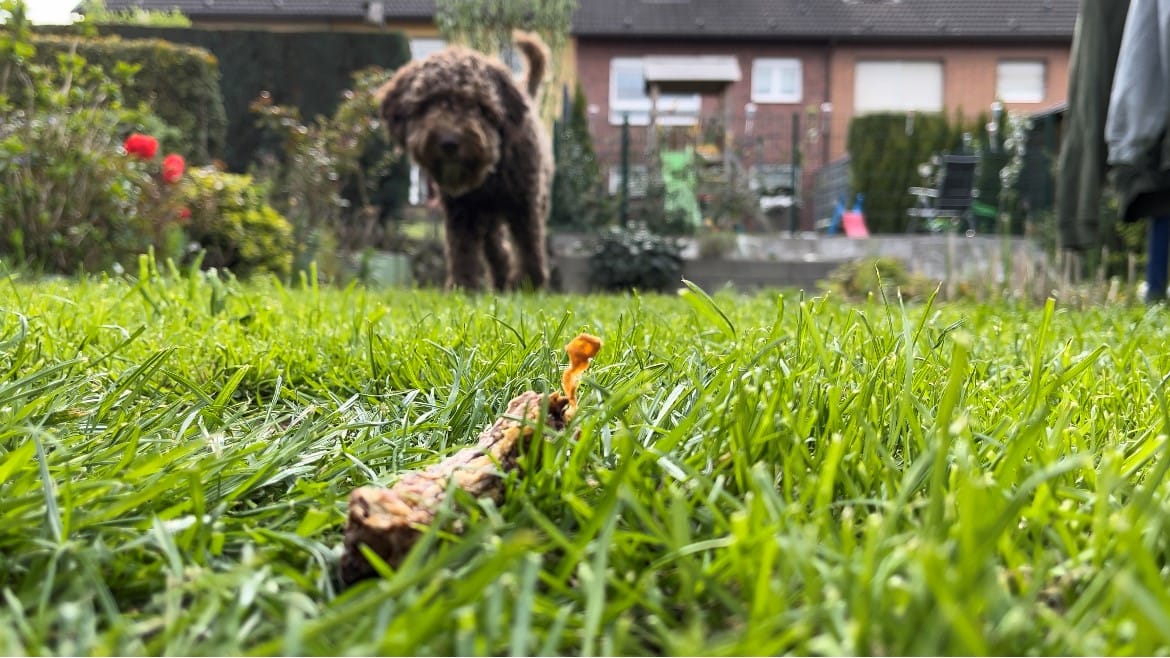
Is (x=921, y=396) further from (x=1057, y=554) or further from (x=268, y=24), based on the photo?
(x=268, y=24)

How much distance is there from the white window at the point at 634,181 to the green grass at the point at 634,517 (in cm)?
1165

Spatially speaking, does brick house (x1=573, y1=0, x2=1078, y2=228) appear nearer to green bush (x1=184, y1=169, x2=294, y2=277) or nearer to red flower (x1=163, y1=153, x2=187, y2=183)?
green bush (x1=184, y1=169, x2=294, y2=277)

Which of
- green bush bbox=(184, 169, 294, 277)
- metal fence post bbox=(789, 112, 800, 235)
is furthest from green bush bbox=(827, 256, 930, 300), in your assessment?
green bush bbox=(184, 169, 294, 277)

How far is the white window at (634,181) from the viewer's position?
43.4 ft

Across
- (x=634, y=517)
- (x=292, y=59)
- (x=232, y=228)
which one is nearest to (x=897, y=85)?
(x=292, y=59)

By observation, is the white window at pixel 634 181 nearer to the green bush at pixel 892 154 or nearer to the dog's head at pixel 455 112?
the green bush at pixel 892 154

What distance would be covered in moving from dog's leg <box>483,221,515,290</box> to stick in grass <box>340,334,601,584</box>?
18.7 ft

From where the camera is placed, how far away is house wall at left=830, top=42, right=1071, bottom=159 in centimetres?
2733

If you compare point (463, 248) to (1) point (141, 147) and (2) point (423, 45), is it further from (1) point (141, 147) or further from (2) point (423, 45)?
(2) point (423, 45)

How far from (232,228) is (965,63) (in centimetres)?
2576

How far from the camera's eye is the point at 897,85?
27.4 m

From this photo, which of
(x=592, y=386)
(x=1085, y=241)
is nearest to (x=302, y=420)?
(x=592, y=386)

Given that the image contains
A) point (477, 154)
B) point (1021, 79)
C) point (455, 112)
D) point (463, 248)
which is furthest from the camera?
point (1021, 79)

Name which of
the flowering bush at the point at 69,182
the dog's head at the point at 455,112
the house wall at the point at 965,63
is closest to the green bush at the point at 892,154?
the house wall at the point at 965,63
